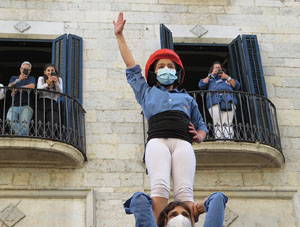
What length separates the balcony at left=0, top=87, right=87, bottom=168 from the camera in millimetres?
9773

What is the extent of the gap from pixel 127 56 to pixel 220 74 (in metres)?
3.96

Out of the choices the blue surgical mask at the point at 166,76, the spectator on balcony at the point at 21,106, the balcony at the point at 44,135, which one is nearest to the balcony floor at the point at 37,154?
the balcony at the point at 44,135

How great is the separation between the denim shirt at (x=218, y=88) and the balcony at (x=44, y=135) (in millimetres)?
1789

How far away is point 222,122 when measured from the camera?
1066 centimetres

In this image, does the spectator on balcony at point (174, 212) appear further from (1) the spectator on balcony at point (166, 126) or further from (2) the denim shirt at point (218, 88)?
(2) the denim shirt at point (218, 88)

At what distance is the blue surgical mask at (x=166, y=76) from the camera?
23.3ft

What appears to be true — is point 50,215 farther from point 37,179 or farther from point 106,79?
point 106,79

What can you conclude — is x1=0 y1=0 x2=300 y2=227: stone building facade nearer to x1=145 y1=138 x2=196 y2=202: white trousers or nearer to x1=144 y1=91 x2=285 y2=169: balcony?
x1=144 y1=91 x2=285 y2=169: balcony

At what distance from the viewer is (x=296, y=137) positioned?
1091 cm

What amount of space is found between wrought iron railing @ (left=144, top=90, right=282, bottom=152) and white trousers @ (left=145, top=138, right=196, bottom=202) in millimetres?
3584

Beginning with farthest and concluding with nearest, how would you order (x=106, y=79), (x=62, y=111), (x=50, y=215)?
1. (x=106, y=79)
2. (x=62, y=111)
3. (x=50, y=215)

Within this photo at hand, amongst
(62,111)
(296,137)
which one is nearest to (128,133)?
(62,111)

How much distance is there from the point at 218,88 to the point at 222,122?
1.80 feet

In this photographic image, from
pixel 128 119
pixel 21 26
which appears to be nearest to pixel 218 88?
pixel 128 119
